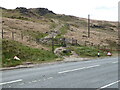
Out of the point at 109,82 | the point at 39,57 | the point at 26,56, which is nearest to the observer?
the point at 109,82

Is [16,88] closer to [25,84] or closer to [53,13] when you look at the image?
[25,84]

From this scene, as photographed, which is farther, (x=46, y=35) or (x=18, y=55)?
(x=46, y=35)

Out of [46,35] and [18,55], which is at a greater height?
[46,35]

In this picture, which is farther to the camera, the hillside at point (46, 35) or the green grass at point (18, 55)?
the hillside at point (46, 35)

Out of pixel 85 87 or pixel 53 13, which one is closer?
pixel 85 87

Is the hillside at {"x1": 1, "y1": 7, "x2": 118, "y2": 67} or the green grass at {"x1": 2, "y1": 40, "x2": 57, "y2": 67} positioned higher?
the hillside at {"x1": 1, "y1": 7, "x2": 118, "y2": 67}

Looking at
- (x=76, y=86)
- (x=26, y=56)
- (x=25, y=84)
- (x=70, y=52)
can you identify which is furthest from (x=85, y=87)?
(x=70, y=52)

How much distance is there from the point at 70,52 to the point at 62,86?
2019 cm

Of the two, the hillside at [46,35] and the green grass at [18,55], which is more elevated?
the hillside at [46,35]

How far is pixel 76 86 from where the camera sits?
920cm

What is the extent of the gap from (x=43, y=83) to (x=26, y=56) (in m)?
10.9

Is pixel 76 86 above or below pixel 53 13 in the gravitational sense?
below

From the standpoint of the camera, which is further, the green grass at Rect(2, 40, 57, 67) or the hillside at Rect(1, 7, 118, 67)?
the hillside at Rect(1, 7, 118, 67)

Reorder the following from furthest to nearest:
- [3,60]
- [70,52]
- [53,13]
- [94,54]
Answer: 1. [53,13]
2. [94,54]
3. [70,52]
4. [3,60]
